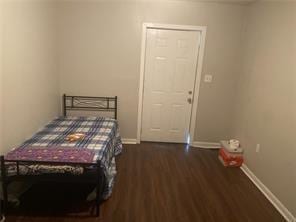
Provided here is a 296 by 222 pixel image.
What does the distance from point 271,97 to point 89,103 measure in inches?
112

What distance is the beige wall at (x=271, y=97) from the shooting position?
2.65m

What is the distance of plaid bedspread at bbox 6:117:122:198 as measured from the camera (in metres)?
2.28

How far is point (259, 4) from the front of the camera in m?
3.48

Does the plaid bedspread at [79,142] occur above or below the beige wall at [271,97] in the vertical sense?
below

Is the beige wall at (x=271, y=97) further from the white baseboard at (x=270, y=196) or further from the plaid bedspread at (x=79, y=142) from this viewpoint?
the plaid bedspread at (x=79, y=142)

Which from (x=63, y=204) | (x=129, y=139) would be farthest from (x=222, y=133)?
(x=63, y=204)

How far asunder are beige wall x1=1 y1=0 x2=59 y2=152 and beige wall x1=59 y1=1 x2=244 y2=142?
310 mm

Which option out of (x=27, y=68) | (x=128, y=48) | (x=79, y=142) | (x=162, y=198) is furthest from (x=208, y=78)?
(x=27, y=68)

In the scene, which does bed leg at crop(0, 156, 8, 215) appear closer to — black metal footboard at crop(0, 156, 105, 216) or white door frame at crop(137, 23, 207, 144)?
black metal footboard at crop(0, 156, 105, 216)

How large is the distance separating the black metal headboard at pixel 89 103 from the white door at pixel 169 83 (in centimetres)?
59

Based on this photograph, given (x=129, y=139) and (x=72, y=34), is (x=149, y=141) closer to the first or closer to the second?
(x=129, y=139)

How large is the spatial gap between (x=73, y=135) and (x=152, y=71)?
5.79 ft

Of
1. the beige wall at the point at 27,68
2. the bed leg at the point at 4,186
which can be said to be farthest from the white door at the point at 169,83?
the bed leg at the point at 4,186

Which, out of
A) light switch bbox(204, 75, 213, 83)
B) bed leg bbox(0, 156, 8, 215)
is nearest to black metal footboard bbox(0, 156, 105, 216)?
bed leg bbox(0, 156, 8, 215)
